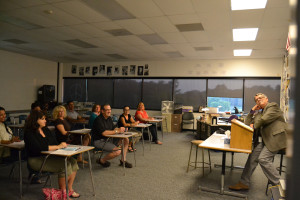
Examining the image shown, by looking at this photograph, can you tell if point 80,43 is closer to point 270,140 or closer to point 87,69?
point 87,69

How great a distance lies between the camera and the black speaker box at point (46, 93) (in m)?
9.62

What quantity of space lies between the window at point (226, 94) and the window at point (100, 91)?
4.74 meters

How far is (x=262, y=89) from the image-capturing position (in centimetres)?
836

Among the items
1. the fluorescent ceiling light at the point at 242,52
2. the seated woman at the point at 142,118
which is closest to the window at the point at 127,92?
the seated woman at the point at 142,118

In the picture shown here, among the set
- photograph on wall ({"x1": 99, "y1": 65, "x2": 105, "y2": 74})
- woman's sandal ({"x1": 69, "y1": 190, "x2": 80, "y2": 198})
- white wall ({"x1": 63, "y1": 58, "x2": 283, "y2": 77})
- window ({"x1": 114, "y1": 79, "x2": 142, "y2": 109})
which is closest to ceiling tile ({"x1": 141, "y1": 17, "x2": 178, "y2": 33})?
woman's sandal ({"x1": 69, "y1": 190, "x2": 80, "y2": 198})

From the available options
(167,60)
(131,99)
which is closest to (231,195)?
(167,60)

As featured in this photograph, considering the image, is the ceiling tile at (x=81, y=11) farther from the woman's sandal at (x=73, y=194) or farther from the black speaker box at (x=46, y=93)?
the black speaker box at (x=46, y=93)

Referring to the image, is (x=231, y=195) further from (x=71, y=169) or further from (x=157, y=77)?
(x=157, y=77)

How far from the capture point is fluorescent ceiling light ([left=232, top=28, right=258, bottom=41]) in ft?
16.3

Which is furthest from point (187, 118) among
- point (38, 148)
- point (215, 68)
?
point (38, 148)

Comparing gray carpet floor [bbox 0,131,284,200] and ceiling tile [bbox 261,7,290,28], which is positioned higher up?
ceiling tile [bbox 261,7,290,28]

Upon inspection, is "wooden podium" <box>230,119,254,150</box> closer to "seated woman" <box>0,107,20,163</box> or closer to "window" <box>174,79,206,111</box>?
"seated woman" <box>0,107,20,163</box>

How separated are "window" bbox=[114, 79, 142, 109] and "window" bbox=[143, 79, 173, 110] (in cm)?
35

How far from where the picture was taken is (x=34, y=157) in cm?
273
